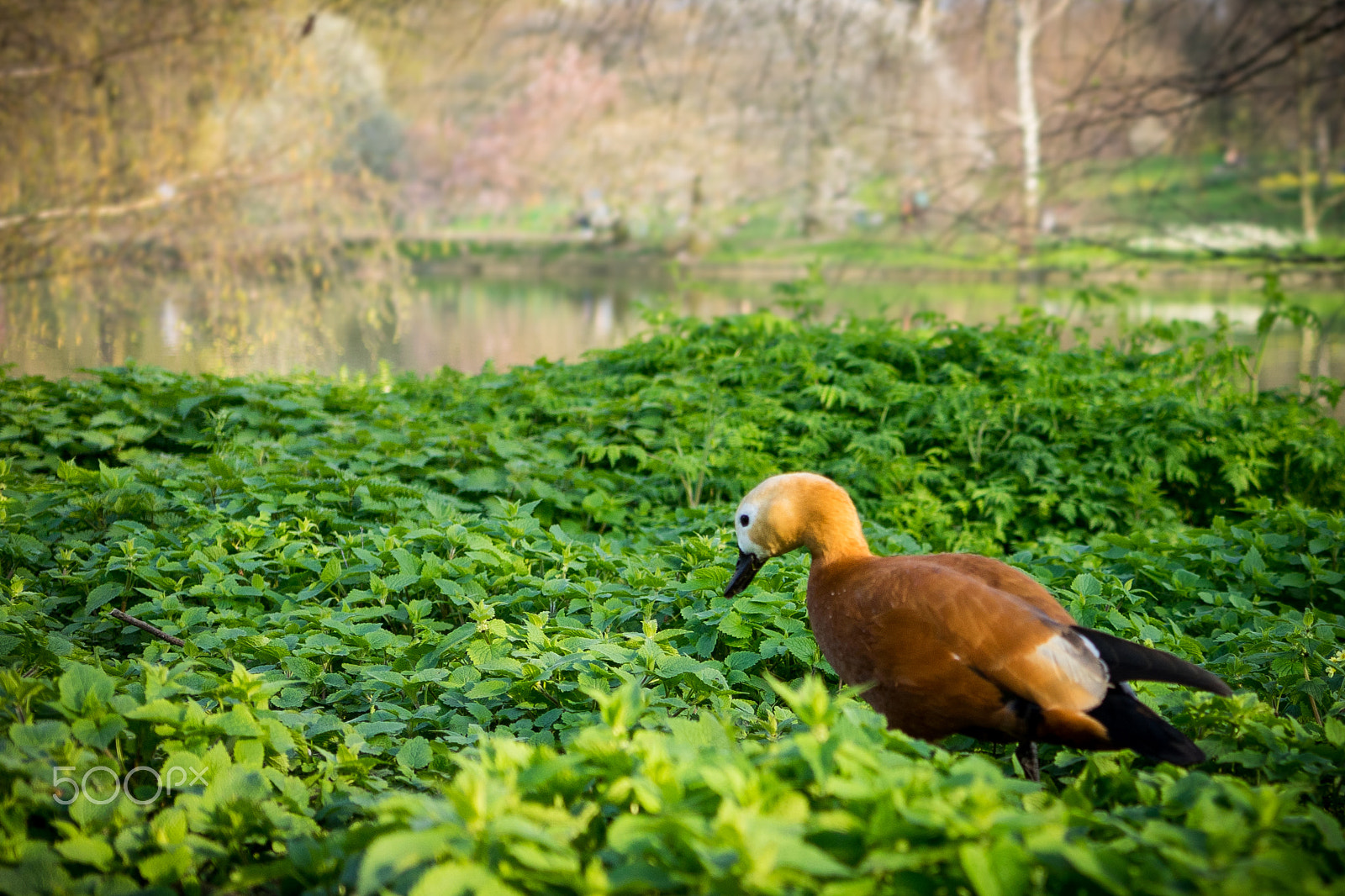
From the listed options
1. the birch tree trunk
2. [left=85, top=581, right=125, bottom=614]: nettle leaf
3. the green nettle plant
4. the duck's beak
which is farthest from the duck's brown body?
the birch tree trunk

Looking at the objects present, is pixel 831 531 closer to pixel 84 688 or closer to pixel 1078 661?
pixel 1078 661

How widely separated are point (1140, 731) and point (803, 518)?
0.93 meters

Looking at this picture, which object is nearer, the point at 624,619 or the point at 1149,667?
the point at 1149,667

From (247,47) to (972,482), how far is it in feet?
34.4

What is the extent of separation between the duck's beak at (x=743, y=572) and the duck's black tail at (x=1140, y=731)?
0.99m

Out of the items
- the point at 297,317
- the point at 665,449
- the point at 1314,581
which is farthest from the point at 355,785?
the point at 297,317

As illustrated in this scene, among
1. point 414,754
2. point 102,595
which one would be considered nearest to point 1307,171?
point 414,754

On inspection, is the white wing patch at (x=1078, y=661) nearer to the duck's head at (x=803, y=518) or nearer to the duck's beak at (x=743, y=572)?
the duck's head at (x=803, y=518)

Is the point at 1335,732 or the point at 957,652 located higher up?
the point at 957,652

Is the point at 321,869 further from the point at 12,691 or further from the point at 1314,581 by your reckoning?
the point at 1314,581

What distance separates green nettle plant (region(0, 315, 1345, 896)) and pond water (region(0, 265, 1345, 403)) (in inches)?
68.3

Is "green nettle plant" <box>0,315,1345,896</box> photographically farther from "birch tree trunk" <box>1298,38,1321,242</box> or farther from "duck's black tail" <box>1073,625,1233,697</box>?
"birch tree trunk" <box>1298,38,1321,242</box>

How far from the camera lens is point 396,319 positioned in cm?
1151

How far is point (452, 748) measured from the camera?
7.11 ft
